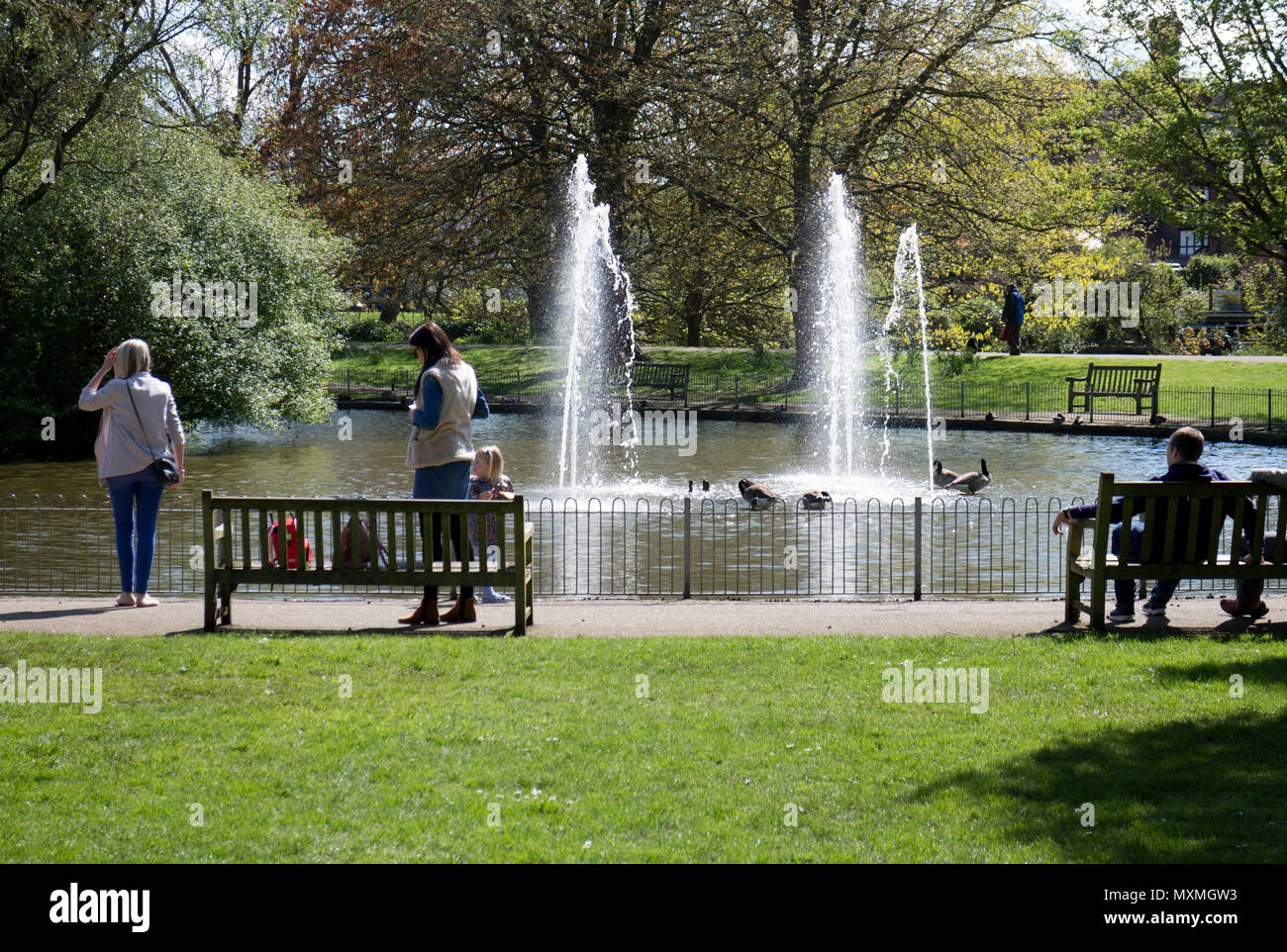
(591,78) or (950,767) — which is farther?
(591,78)

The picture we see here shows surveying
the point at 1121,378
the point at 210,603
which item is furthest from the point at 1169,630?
the point at 1121,378

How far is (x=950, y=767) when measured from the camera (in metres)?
6.18

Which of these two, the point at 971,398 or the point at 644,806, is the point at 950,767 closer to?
the point at 644,806

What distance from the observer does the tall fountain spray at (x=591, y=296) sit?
33.9 m

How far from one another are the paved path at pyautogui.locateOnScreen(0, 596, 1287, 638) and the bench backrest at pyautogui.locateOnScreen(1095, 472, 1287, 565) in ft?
1.99

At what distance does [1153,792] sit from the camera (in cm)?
584

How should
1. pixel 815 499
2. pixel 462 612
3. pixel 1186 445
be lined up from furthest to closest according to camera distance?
pixel 815 499
pixel 462 612
pixel 1186 445

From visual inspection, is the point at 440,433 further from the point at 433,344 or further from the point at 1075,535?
the point at 1075,535

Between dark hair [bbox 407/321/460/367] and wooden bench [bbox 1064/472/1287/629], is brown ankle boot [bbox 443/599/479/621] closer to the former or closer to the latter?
dark hair [bbox 407/321/460/367]

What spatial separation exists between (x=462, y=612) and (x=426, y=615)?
318mm

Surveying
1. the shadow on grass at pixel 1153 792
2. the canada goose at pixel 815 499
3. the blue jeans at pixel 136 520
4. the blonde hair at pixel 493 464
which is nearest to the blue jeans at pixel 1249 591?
the shadow on grass at pixel 1153 792

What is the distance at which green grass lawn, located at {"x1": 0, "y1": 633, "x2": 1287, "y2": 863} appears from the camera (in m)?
5.26
